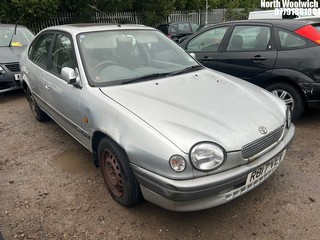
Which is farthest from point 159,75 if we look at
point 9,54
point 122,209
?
point 9,54

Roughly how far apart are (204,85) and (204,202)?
1.26 meters

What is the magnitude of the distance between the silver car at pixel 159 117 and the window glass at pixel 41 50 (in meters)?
0.18

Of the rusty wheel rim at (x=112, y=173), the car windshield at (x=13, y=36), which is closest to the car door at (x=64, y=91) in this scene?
the rusty wheel rim at (x=112, y=173)

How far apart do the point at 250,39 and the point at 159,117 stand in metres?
2.89

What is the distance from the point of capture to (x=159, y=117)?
2.30 metres

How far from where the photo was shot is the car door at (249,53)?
4.28m

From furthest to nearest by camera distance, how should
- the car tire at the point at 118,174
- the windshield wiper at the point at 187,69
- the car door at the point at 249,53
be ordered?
1. the car door at the point at 249,53
2. the windshield wiper at the point at 187,69
3. the car tire at the point at 118,174

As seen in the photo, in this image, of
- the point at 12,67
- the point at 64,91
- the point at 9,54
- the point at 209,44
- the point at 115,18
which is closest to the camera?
the point at 64,91

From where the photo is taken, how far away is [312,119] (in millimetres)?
4523

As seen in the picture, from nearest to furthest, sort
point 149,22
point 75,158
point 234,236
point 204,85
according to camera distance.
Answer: point 234,236, point 204,85, point 75,158, point 149,22

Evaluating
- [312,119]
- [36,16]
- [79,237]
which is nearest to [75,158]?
[79,237]

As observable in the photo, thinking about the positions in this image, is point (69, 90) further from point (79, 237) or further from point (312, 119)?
point (312, 119)

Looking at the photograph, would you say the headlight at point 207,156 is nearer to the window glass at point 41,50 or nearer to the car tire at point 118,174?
the car tire at point 118,174

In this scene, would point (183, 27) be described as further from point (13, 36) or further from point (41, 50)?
point (41, 50)
